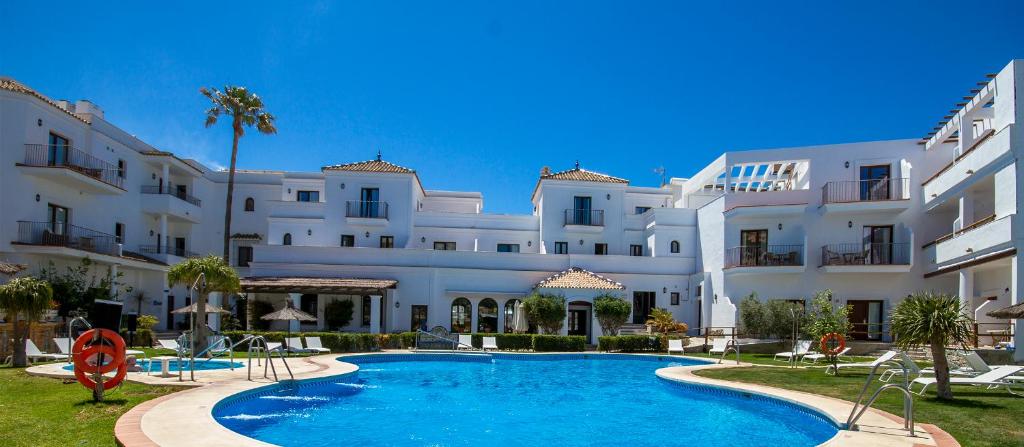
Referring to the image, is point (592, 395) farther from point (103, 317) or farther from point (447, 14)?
point (447, 14)

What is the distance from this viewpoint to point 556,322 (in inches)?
1228

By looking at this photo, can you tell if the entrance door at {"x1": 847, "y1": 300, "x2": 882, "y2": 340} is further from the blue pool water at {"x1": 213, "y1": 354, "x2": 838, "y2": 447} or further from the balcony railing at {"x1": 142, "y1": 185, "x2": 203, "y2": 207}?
the balcony railing at {"x1": 142, "y1": 185, "x2": 203, "y2": 207}

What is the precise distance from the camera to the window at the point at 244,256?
4238 centimetres

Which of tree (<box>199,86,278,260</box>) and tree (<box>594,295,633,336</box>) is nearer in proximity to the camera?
tree (<box>594,295,633,336</box>)

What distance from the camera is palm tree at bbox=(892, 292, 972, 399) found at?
483 inches

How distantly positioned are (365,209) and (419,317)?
7286 millimetres

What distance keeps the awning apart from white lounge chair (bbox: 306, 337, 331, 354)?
18.8ft

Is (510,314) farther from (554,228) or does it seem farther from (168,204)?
(168,204)

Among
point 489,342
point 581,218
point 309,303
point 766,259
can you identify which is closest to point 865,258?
point 766,259

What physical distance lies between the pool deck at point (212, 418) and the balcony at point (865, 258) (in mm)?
15546

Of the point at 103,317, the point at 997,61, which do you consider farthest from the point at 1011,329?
the point at 103,317

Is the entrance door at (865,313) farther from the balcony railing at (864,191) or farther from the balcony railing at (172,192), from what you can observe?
the balcony railing at (172,192)

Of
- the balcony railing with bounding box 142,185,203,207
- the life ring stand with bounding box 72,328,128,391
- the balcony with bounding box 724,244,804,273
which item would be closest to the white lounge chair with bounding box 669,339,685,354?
the balcony with bounding box 724,244,804,273

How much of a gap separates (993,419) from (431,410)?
9.78 meters
